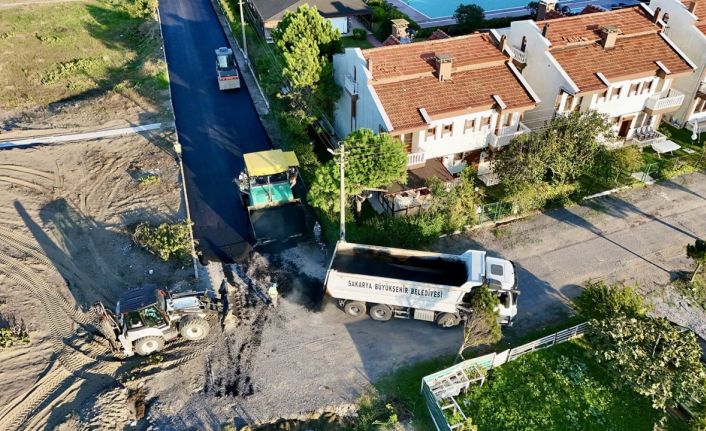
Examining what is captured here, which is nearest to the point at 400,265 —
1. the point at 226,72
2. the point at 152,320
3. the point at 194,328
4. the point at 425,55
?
the point at 194,328

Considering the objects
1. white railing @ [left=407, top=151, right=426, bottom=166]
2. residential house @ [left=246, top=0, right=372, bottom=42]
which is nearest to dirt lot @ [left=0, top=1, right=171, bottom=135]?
residential house @ [left=246, top=0, right=372, bottom=42]

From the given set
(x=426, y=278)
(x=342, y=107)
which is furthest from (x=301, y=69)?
(x=426, y=278)

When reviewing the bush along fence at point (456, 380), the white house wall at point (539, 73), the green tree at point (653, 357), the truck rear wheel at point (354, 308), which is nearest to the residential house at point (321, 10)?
the white house wall at point (539, 73)

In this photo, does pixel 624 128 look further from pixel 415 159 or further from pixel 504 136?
pixel 415 159

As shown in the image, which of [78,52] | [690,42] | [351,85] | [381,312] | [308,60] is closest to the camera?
[381,312]

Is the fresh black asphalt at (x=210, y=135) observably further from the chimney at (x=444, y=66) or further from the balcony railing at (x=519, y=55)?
the balcony railing at (x=519, y=55)
